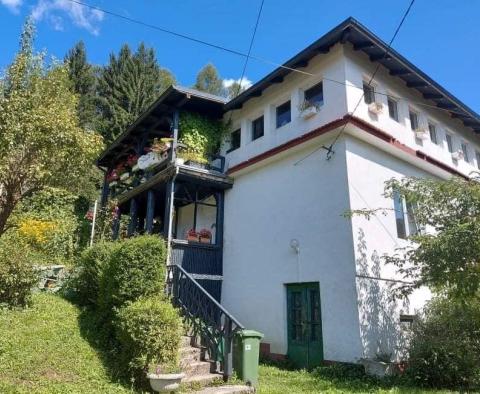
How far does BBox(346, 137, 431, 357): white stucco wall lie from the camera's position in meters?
9.17

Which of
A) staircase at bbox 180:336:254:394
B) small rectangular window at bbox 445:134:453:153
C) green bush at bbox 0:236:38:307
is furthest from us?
small rectangular window at bbox 445:134:453:153

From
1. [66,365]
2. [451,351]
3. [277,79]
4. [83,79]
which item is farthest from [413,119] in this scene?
[83,79]

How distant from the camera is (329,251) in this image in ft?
32.2

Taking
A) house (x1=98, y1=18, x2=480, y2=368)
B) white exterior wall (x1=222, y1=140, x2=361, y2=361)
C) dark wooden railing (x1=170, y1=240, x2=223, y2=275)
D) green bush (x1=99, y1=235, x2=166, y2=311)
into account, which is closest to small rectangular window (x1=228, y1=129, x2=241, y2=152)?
house (x1=98, y1=18, x2=480, y2=368)

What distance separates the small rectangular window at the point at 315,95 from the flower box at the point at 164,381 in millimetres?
8190

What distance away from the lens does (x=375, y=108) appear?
37.1 feet

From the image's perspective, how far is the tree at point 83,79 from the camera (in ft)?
105

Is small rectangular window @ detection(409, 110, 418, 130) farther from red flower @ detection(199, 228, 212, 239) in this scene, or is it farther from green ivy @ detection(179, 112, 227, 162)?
red flower @ detection(199, 228, 212, 239)

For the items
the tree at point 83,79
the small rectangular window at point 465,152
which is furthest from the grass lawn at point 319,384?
the tree at point 83,79

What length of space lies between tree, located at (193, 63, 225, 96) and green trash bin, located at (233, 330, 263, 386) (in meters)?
40.5

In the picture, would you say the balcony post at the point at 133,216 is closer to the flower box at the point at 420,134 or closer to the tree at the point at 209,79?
the flower box at the point at 420,134

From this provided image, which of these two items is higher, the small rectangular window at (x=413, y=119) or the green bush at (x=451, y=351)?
the small rectangular window at (x=413, y=119)

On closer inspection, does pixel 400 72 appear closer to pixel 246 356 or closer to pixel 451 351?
pixel 451 351

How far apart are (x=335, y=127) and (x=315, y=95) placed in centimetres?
207
